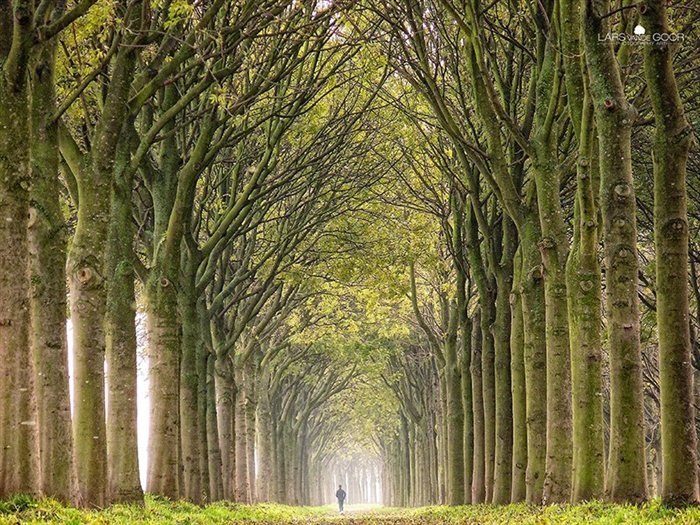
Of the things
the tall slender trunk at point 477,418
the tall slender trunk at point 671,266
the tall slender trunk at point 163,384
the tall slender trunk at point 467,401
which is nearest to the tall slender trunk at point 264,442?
the tall slender trunk at point 467,401

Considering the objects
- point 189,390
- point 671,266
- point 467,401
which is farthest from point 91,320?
point 467,401

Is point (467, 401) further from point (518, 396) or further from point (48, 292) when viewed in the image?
point (48, 292)

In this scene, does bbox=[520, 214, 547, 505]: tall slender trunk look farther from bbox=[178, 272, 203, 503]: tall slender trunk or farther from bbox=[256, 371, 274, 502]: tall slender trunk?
bbox=[256, 371, 274, 502]: tall slender trunk

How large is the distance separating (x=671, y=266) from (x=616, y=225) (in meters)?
1.04

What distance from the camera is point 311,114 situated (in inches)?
746

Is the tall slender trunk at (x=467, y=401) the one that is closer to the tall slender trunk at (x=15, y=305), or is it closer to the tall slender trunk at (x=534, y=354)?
the tall slender trunk at (x=534, y=354)

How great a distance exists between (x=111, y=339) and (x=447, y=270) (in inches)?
588

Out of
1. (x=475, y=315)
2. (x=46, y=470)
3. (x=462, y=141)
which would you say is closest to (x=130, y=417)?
(x=46, y=470)

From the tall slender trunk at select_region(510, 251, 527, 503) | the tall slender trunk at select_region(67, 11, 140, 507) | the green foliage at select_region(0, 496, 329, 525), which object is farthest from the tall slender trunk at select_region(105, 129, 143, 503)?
the tall slender trunk at select_region(510, 251, 527, 503)

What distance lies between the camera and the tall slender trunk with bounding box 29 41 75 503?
959 centimetres

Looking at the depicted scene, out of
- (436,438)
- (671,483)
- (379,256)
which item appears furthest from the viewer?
(436,438)

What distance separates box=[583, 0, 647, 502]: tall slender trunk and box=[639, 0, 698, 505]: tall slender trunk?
2.06 feet

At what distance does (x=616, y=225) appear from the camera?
383 inches

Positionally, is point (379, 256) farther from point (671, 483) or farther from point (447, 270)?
point (671, 483)
